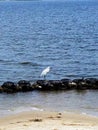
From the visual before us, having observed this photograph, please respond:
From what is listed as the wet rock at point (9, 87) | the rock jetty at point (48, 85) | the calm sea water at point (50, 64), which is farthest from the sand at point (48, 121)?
the rock jetty at point (48, 85)

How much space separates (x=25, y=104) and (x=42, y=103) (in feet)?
2.71

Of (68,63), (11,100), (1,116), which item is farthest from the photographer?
(68,63)

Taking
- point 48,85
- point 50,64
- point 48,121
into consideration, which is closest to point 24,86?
point 48,85

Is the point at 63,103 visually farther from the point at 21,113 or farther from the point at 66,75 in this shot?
the point at 66,75

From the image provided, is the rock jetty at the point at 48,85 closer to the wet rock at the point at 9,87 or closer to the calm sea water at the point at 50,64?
the wet rock at the point at 9,87

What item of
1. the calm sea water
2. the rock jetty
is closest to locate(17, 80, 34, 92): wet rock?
the rock jetty

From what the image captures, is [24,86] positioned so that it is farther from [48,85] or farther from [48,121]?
[48,121]

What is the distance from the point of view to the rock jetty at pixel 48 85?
29.7 metres

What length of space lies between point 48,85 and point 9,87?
2.09 meters

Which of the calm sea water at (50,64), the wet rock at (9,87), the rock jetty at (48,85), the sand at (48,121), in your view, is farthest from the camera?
the rock jetty at (48,85)

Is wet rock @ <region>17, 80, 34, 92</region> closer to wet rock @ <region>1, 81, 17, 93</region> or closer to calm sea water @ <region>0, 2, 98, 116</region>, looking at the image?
wet rock @ <region>1, 81, 17, 93</region>

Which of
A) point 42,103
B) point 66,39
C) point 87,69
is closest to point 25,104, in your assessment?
point 42,103

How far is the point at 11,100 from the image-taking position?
27594 millimetres

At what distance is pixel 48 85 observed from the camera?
3009cm
